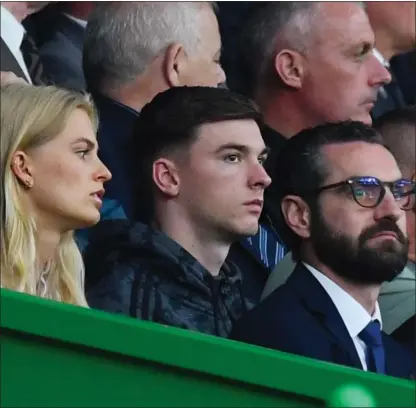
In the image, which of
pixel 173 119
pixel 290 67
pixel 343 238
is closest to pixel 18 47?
pixel 173 119

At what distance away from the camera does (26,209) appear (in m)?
2.80

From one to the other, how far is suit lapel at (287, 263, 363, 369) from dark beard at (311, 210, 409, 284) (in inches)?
2.3

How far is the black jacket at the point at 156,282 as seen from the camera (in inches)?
111

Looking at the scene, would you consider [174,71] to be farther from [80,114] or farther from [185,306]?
[185,306]

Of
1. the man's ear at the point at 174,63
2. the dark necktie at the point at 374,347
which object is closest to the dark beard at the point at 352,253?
the dark necktie at the point at 374,347

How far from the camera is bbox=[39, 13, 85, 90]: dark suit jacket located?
2.99 m

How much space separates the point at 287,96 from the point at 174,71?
0.29 meters

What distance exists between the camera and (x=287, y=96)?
3158 mm

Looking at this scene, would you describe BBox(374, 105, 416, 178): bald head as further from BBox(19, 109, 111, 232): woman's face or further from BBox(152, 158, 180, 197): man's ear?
BBox(19, 109, 111, 232): woman's face

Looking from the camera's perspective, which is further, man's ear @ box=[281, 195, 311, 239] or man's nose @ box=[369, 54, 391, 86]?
man's nose @ box=[369, 54, 391, 86]

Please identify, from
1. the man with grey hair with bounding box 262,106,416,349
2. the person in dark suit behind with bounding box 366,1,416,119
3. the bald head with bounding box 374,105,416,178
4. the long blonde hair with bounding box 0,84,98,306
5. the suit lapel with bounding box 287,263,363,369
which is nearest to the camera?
the long blonde hair with bounding box 0,84,98,306

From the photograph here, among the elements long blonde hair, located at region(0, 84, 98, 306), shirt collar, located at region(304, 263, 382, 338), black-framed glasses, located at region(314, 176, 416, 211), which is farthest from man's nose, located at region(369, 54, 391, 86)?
long blonde hair, located at region(0, 84, 98, 306)

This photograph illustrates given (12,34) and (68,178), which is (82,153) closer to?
(68,178)

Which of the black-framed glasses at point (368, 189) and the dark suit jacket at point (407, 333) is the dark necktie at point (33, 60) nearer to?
the black-framed glasses at point (368, 189)
